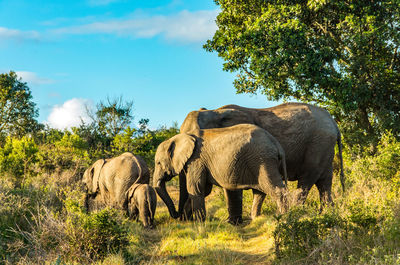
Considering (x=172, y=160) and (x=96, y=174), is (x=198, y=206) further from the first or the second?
(x=96, y=174)

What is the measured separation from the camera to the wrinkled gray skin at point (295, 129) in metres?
10.9

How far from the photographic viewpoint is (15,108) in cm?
3303

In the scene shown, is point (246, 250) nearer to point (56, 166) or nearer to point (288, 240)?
point (288, 240)

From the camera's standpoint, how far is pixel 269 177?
925 centimetres

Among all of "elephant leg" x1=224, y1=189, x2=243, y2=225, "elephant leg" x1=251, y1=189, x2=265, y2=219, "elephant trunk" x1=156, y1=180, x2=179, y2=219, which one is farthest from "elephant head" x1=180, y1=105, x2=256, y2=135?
"elephant leg" x1=251, y1=189, x2=265, y2=219

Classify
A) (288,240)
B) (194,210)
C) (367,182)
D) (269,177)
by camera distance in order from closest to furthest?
(288,240) < (269,177) < (194,210) < (367,182)

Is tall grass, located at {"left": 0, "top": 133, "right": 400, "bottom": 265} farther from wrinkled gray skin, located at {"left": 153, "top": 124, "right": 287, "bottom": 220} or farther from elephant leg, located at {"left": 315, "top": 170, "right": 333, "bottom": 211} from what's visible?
elephant leg, located at {"left": 315, "top": 170, "right": 333, "bottom": 211}

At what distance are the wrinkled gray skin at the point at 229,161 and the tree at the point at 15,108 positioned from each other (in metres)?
25.4

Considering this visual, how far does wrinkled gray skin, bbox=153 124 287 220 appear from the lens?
9.21 meters

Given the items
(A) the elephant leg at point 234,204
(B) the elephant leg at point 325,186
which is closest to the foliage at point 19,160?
(A) the elephant leg at point 234,204

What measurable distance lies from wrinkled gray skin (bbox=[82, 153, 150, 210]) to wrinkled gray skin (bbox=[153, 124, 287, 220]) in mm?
898

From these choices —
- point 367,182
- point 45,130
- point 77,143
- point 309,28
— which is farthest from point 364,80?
point 45,130

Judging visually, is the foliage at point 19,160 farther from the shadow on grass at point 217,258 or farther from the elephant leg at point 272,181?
the shadow on grass at point 217,258

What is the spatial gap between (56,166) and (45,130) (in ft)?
41.3
